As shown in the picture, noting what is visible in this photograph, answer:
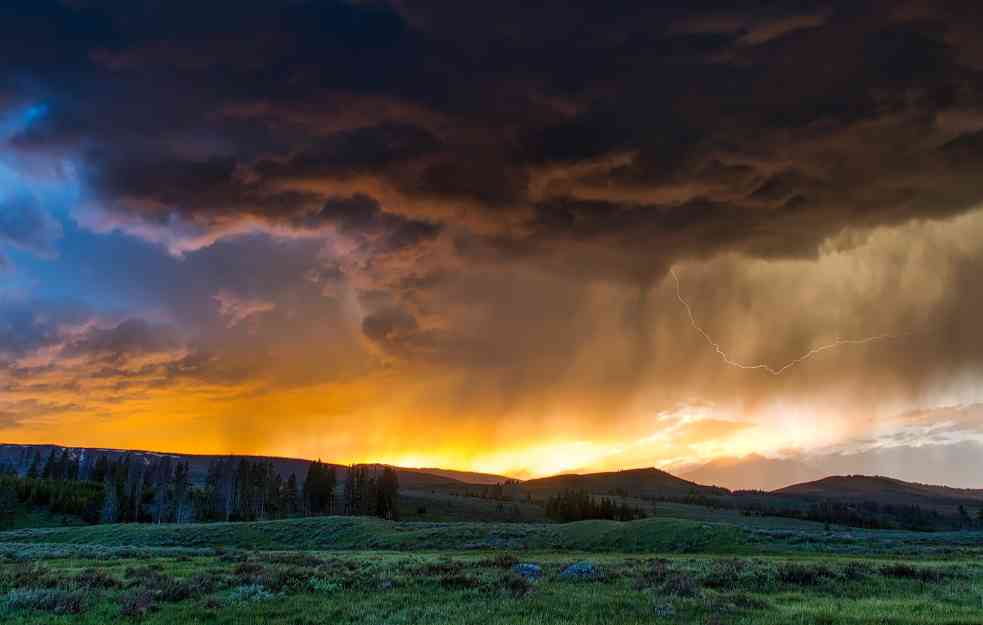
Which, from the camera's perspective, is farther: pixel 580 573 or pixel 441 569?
pixel 441 569

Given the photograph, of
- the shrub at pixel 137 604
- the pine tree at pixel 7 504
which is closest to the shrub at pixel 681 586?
the shrub at pixel 137 604

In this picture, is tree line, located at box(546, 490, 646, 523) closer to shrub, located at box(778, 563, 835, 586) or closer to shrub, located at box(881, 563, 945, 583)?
shrub, located at box(881, 563, 945, 583)

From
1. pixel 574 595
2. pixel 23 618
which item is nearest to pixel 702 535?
pixel 574 595

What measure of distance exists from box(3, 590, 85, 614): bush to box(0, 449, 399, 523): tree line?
12488 cm

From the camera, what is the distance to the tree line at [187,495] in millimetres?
132375

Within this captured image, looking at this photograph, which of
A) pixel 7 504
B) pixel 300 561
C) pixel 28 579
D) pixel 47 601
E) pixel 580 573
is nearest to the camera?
pixel 47 601

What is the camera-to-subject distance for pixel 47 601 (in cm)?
2103

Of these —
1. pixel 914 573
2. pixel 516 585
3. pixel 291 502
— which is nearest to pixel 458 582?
pixel 516 585

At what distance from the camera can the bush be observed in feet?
66.3

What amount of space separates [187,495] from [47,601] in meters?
145

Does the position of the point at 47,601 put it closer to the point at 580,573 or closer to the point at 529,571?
the point at 529,571

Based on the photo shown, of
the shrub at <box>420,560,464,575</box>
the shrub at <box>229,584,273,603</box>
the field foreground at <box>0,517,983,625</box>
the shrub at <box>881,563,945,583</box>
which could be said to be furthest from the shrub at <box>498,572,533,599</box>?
the shrub at <box>881,563,945,583</box>

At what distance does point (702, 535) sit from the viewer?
241 ft

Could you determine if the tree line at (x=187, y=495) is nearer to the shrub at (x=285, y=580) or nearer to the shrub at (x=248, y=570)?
the shrub at (x=248, y=570)
